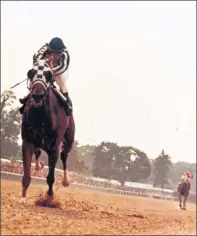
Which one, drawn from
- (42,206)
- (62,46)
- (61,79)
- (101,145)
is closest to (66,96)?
(61,79)

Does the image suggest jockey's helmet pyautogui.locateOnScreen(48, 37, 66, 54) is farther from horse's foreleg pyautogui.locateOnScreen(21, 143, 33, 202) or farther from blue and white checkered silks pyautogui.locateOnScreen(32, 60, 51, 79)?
horse's foreleg pyautogui.locateOnScreen(21, 143, 33, 202)

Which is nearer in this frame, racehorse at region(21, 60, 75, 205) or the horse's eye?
racehorse at region(21, 60, 75, 205)

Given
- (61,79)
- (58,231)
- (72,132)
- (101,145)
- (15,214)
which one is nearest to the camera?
(58,231)

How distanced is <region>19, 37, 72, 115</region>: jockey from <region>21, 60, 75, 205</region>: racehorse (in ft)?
2.85

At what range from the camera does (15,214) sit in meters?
8.70

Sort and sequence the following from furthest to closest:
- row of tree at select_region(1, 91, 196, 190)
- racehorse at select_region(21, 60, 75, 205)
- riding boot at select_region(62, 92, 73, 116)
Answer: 1. row of tree at select_region(1, 91, 196, 190)
2. riding boot at select_region(62, 92, 73, 116)
3. racehorse at select_region(21, 60, 75, 205)

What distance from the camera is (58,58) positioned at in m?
12.7

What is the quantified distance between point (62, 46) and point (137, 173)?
8363 cm

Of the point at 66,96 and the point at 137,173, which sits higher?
the point at 66,96

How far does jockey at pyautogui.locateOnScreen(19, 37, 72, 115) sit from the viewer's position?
12.5 meters

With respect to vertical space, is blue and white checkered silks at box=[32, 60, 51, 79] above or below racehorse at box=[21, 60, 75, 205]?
above

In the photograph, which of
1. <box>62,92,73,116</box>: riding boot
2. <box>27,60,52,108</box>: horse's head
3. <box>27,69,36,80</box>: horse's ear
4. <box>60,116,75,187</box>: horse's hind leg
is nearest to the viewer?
<box>27,60,52,108</box>: horse's head

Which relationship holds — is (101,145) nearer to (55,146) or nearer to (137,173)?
(137,173)

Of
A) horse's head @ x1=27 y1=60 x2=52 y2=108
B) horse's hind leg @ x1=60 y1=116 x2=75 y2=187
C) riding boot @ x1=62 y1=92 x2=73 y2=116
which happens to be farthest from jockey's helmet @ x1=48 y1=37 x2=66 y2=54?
horse's hind leg @ x1=60 y1=116 x2=75 y2=187
